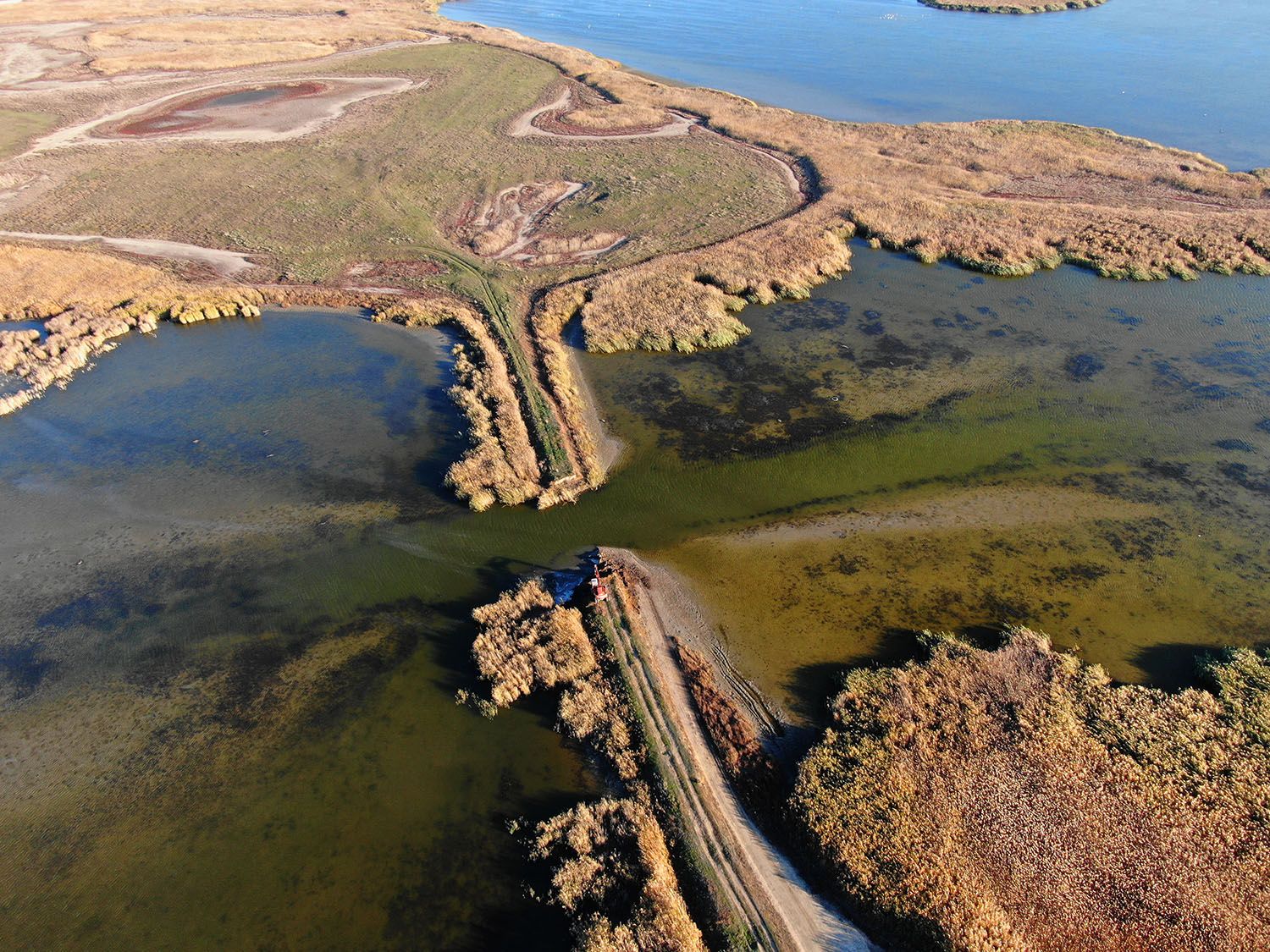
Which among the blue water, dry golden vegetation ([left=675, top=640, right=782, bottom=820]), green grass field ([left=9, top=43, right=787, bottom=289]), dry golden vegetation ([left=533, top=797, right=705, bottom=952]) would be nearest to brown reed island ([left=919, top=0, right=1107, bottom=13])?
the blue water

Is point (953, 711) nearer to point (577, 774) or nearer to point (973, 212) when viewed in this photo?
point (577, 774)

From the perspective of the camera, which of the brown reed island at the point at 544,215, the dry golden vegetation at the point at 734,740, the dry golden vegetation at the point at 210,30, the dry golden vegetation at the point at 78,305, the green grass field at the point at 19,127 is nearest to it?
the dry golden vegetation at the point at 734,740

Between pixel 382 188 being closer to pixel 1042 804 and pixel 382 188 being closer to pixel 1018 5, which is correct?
pixel 1042 804

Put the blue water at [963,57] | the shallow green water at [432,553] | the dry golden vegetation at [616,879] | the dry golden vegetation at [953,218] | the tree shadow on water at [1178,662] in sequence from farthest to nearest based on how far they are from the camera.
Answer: the blue water at [963,57] → the dry golden vegetation at [953,218] → the tree shadow on water at [1178,662] → the shallow green water at [432,553] → the dry golden vegetation at [616,879]

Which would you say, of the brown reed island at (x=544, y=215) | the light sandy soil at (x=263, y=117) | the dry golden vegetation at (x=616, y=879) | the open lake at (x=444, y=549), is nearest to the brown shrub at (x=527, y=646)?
the open lake at (x=444, y=549)

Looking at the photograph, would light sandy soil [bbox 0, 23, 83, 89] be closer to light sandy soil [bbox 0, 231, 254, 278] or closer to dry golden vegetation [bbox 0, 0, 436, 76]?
dry golden vegetation [bbox 0, 0, 436, 76]

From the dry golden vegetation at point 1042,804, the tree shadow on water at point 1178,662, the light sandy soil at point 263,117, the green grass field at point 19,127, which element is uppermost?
the light sandy soil at point 263,117

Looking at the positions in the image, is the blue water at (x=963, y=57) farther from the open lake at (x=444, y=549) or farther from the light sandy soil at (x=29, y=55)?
the light sandy soil at (x=29, y=55)
